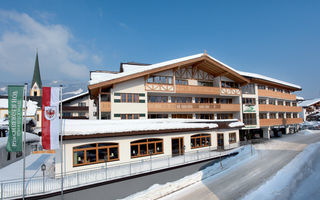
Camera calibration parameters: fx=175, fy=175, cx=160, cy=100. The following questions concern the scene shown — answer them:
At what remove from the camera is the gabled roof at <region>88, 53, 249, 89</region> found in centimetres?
1959

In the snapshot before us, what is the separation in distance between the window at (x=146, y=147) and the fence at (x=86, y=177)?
53 centimetres

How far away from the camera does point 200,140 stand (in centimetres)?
1995

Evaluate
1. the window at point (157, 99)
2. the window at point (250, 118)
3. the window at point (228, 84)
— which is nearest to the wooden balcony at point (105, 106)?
the window at point (157, 99)

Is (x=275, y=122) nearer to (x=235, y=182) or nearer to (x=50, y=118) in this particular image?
(x=235, y=182)

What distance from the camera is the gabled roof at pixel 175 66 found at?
19594 millimetres

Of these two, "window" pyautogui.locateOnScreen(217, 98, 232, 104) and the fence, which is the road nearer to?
the fence

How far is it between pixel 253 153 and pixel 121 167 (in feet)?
52.1

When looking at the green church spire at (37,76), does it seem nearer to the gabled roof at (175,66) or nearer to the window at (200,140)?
the gabled roof at (175,66)

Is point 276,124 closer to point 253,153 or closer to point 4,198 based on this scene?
point 253,153

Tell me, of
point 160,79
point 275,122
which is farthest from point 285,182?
point 275,122

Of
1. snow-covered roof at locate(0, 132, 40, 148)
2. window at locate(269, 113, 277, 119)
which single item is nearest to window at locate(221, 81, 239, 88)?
window at locate(269, 113, 277, 119)

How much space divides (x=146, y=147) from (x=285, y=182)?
35.4 ft

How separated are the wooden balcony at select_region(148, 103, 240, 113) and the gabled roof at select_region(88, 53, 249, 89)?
4.38m

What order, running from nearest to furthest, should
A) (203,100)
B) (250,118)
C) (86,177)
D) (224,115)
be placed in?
(86,177)
(203,100)
(224,115)
(250,118)
